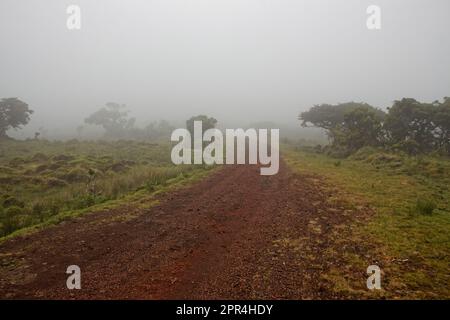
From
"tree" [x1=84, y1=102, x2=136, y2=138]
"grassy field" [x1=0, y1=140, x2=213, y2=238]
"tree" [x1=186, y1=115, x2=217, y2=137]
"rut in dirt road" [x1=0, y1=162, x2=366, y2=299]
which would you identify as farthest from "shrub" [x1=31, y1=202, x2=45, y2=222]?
"tree" [x1=84, y1=102, x2=136, y2=138]

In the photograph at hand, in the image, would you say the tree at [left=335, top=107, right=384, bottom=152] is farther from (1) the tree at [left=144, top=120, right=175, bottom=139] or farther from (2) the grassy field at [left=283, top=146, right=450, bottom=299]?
(1) the tree at [left=144, top=120, right=175, bottom=139]

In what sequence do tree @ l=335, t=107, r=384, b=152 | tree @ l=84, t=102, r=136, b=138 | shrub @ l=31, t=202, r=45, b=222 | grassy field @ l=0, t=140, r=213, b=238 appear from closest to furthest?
shrub @ l=31, t=202, r=45, b=222 < grassy field @ l=0, t=140, r=213, b=238 < tree @ l=335, t=107, r=384, b=152 < tree @ l=84, t=102, r=136, b=138

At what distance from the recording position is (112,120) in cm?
7056

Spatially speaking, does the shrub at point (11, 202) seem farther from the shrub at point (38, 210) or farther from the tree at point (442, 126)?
the tree at point (442, 126)

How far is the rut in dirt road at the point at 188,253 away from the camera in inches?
210

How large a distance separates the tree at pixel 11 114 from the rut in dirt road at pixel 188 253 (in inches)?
1669

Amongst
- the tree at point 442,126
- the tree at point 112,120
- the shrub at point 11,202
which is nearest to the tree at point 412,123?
Result: the tree at point 442,126

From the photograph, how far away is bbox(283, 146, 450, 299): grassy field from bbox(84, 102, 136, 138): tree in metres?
60.8

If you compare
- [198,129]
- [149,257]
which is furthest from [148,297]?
[198,129]

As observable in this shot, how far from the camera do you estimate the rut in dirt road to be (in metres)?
5.33

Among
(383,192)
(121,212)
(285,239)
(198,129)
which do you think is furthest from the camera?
(198,129)

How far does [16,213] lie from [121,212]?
12.6 feet
